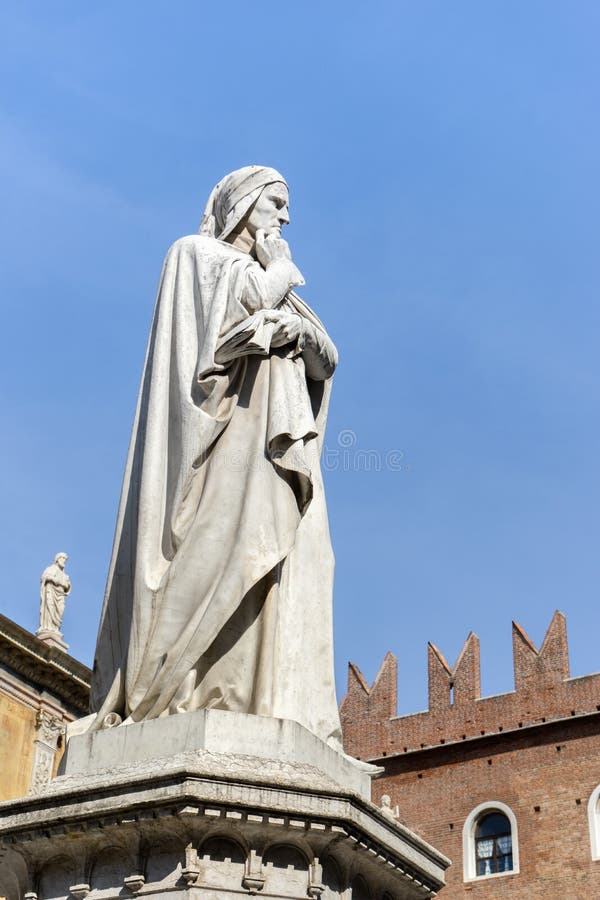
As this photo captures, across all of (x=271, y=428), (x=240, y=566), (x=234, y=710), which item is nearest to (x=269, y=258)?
(x=271, y=428)

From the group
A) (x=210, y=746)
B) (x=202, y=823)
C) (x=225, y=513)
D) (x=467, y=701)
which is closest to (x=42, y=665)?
(x=467, y=701)

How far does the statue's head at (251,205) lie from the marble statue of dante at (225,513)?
0.12 metres

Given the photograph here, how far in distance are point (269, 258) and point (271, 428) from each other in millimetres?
876

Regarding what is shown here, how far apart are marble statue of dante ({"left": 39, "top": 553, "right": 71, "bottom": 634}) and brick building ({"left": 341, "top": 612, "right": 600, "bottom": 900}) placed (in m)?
9.63

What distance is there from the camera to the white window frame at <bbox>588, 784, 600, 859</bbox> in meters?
33.9

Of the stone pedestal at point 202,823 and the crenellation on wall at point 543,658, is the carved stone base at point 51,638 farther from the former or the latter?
the stone pedestal at point 202,823

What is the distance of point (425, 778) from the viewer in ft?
120

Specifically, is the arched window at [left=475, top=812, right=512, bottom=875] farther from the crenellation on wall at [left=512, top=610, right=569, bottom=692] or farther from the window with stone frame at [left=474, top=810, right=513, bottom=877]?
the crenellation on wall at [left=512, top=610, right=569, bottom=692]

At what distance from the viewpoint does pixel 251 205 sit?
242 inches

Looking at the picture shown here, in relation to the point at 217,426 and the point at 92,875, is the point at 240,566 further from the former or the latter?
the point at 92,875

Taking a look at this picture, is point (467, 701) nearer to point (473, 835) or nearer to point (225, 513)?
point (473, 835)

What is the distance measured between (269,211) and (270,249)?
0.87 ft

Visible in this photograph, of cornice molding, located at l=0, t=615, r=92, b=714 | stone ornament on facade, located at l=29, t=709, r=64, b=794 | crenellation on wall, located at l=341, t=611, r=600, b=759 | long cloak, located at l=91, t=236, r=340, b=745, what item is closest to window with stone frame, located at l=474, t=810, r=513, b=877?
crenellation on wall, located at l=341, t=611, r=600, b=759

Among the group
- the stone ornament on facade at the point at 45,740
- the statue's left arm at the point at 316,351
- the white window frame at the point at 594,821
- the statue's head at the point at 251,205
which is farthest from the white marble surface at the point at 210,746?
the white window frame at the point at 594,821
